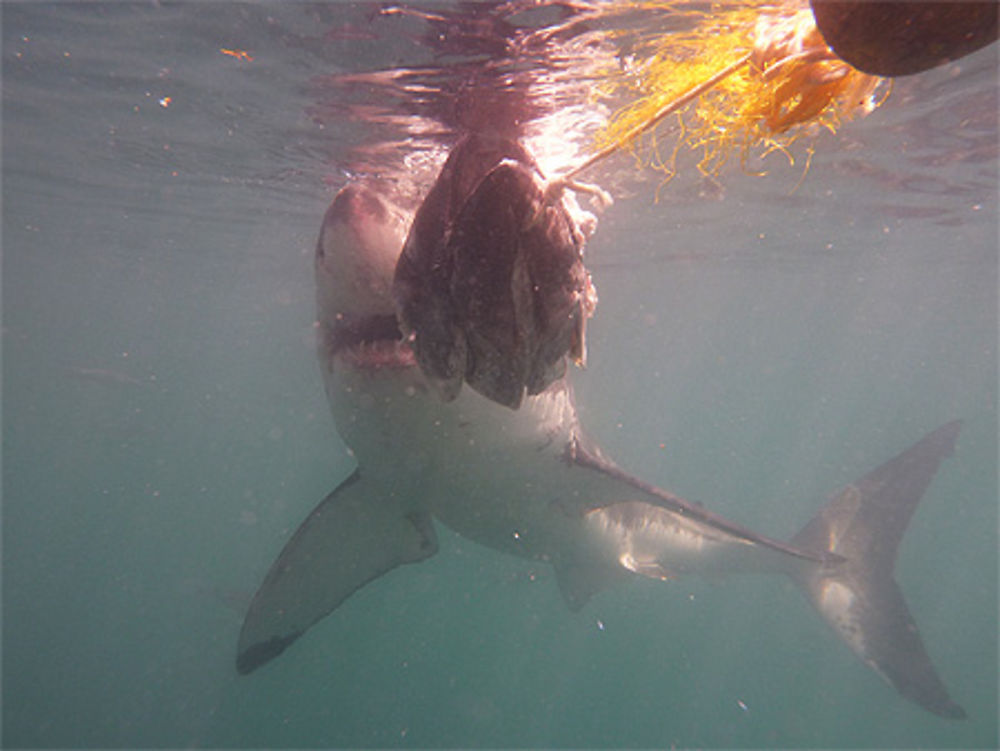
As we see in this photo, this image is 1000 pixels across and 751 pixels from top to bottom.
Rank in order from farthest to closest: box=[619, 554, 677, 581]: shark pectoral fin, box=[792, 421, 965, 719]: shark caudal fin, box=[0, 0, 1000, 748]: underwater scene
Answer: box=[792, 421, 965, 719]: shark caudal fin, box=[619, 554, 677, 581]: shark pectoral fin, box=[0, 0, 1000, 748]: underwater scene

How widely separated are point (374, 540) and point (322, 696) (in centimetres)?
2012

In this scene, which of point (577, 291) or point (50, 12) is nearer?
point (577, 291)

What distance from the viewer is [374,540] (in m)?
6.25

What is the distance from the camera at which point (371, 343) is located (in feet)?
11.0

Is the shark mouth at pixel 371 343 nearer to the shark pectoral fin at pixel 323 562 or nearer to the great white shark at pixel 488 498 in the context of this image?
the great white shark at pixel 488 498

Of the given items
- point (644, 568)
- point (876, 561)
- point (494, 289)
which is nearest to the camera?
point (494, 289)

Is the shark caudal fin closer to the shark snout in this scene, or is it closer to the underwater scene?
the underwater scene

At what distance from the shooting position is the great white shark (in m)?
3.07

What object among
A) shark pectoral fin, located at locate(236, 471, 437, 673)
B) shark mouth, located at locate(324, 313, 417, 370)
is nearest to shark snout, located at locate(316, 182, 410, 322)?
shark mouth, located at locate(324, 313, 417, 370)

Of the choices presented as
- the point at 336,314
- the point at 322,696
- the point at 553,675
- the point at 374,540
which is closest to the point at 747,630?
the point at 553,675

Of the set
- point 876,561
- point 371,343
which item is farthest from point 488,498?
point 876,561

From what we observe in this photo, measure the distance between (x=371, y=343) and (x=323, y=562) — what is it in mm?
3552

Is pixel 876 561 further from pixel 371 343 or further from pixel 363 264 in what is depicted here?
pixel 363 264

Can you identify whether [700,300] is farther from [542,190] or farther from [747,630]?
[542,190]
